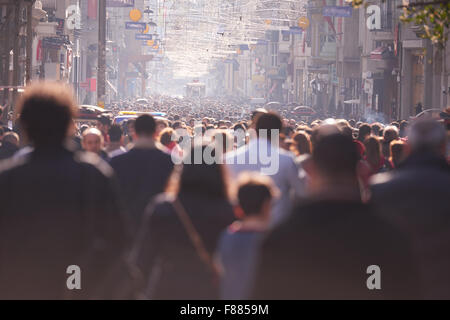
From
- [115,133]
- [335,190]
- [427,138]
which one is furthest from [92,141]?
[335,190]

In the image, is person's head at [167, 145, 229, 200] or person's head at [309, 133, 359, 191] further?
person's head at [167, 145, 229, 200]

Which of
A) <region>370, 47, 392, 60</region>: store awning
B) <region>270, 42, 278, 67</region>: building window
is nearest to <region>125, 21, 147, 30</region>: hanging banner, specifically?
<region>370, 47, 392, 60</region>: store awning

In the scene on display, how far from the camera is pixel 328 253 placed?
4.68 meters

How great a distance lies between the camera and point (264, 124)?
9.31 metres

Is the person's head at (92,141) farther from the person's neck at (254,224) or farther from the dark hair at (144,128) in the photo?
the person's neck at (254,224)

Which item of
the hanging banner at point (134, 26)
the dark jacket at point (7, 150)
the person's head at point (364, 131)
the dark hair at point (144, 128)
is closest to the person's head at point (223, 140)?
the dark hair at point (144, 128)

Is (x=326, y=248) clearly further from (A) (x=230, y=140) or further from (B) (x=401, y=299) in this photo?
(A) (x=230, y=140)

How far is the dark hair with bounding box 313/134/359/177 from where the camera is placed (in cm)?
497

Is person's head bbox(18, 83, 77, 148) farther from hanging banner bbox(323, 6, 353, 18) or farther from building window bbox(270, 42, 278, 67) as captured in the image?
building window bbox(270, 42, 278, 67)

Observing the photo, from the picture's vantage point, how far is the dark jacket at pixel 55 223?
5.36 m

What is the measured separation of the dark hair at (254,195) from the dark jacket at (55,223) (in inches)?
26.9

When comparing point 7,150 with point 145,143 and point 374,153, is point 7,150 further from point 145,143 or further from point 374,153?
point 145,143

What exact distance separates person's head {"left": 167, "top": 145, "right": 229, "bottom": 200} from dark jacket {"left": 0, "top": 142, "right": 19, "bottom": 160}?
7785 mm
